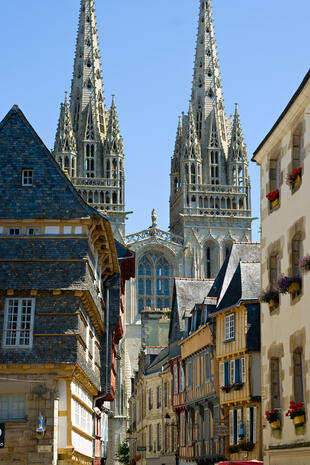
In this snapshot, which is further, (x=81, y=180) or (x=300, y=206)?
(x=81, y=180)

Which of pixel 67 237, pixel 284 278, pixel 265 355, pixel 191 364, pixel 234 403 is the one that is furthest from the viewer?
pixel 191 364

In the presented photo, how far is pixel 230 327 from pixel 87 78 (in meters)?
75.3

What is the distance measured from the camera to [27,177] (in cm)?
2473

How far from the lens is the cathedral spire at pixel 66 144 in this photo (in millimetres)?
97000

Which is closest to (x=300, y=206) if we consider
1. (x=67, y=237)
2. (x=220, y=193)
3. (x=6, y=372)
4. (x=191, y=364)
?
(x=67, y=237)

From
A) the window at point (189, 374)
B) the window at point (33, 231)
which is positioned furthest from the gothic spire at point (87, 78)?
the window at point (33, 231)

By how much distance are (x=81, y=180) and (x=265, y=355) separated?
251 feet

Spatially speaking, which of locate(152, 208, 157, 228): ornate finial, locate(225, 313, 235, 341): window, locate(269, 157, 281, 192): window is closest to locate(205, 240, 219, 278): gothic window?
locate(152, 208, 157, 228): ornate finial

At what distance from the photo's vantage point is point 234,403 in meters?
30.2

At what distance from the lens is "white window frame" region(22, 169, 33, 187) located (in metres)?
24.6

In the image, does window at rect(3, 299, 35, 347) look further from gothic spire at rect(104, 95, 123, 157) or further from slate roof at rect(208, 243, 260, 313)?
gothic spire at rect(104, 95, 123, 157)

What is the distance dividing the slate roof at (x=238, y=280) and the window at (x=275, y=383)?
27.9 ft

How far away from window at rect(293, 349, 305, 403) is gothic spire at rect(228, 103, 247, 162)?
265 ft

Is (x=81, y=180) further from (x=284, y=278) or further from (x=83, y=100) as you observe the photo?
(x=284, y=278)
